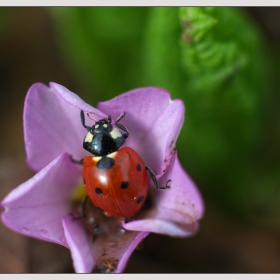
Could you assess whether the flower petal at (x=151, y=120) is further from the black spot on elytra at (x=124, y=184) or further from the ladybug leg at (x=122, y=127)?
the black spot on elytra at (x=124, y=184)

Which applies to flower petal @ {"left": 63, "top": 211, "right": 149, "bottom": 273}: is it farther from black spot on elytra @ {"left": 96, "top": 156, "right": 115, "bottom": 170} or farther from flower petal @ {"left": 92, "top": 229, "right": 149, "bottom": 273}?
black spot on elytra @ {"left": 96, "top": 156, "right": 115, "bottom": 170}

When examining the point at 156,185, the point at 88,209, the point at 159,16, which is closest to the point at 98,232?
the point at 88,209

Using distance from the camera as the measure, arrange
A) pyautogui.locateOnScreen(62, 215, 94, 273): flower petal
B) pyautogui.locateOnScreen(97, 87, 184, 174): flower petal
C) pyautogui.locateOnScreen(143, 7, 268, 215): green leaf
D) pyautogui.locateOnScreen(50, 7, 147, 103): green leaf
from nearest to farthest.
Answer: pyautogui.locateOnScreen(62, 215, 94, 273): flower petal → pyautogui.locateOnScreen(97, 87, 184, 174): flower petal → pyautogui.locateOnScreen(143, 7, 268, 215): green leaf → pyautogui.locateOnScreen(50, 7, 147, 103): green leaf

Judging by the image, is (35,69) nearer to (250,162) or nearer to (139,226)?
(250,162)

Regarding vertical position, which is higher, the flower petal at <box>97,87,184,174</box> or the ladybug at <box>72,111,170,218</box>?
the flower petal at <box>97,87,184,174</box>

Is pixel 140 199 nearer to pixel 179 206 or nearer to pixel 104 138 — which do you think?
pixel 179 206

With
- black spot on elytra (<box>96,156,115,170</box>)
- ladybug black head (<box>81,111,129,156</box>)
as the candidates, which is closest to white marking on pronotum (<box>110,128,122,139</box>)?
ladybug black head (<box>81,111,129,156</box>)

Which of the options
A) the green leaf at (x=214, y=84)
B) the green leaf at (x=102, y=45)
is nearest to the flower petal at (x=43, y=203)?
the green leaf at (x=214, y=84)

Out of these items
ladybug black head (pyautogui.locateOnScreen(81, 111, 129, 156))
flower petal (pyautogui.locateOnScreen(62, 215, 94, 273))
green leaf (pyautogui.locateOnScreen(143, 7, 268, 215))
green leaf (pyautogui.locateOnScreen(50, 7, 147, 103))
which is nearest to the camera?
flower petal (pyautogui.locateOnScreen(62, 215, 94, 273))
